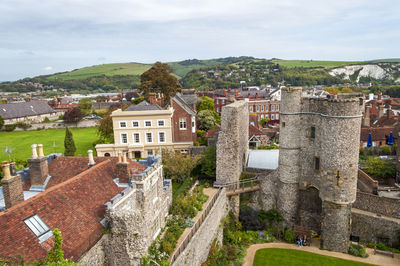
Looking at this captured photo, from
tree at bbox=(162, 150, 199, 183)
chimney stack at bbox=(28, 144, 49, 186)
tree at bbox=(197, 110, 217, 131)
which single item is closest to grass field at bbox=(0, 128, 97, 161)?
tree at bbox=(197, 110, 217, 131)

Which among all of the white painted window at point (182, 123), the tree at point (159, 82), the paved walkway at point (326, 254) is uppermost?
the tree at point (159, 82)

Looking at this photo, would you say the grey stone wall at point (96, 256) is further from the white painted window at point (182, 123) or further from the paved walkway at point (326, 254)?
the white painted window at point (182, 123)

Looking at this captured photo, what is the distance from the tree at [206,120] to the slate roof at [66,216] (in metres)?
30.9

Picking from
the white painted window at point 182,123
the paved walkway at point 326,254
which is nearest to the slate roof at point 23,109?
the white painted window at point 182,123

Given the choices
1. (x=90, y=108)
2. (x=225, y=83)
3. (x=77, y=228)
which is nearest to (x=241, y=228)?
(x=77, y=228)

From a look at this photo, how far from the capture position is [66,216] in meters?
11.9

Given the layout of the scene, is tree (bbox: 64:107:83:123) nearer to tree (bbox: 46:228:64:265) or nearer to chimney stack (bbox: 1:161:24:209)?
Answer: chimney stack (bbox: 1:161:24:209)

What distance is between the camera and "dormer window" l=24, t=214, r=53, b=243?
10.5 metres

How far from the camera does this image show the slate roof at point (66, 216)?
391 inches

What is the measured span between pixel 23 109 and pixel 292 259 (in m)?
73.4

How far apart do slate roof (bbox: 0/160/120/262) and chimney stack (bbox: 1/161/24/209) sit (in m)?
0.85

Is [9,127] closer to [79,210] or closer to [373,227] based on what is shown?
[79,210]

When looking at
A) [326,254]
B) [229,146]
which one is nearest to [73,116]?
[229,146]

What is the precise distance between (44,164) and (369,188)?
23827 mm
